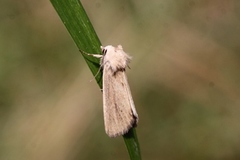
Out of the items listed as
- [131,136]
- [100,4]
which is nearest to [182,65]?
[100,4]

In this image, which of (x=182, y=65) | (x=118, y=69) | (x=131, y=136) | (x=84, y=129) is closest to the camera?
(x=131, y=136)

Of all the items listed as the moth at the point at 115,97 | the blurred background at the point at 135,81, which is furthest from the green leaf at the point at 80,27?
the blurred background at the point at 135,81

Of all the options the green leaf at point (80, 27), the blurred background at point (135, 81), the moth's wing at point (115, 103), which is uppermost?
the blurred background at point (135, 81)

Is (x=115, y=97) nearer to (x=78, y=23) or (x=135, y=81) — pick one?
(x=78, y=23)

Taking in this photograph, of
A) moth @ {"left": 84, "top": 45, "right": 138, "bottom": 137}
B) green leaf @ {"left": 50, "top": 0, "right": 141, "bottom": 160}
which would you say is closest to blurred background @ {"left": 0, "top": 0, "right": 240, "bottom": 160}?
moth @ {"left": 84, "top": 45, "right": 138, "bottom": 137}

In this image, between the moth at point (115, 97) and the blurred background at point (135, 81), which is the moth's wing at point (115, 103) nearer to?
the moth at point (115, 97)

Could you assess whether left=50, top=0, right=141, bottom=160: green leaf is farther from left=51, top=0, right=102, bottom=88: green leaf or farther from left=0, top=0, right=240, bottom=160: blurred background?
left=0, top=0, right=240, bottom=160: blurred background

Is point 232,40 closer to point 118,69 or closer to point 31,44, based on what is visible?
point 31,44
